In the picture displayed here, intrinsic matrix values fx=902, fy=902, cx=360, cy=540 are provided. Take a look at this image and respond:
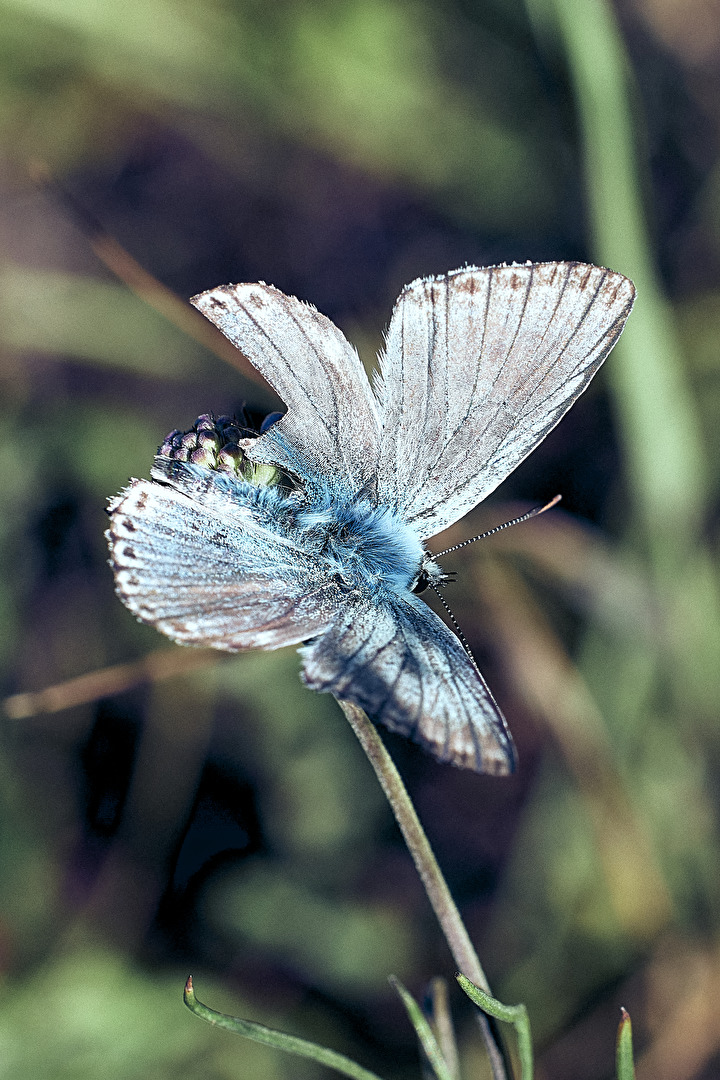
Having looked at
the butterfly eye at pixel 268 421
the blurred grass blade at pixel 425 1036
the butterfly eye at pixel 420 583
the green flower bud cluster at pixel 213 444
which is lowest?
the blurred grass blade at pixel 425 1036

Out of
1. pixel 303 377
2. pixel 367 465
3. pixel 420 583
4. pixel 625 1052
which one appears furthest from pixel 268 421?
pixel 625 1052

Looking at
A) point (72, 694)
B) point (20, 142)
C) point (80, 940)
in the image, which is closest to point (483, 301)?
point (72, 694)

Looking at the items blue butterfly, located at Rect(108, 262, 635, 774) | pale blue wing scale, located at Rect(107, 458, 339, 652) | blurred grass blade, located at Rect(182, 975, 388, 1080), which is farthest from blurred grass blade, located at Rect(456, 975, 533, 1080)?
Result: pale blue wing scale, located at Rect(107, 458, 339, 652)

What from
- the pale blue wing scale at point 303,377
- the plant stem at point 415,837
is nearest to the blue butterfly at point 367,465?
the pale blue wing scale at point 303,377

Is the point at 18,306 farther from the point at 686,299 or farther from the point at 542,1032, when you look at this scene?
the point at 542,1032

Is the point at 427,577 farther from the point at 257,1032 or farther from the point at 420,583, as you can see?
the point at 257,1032

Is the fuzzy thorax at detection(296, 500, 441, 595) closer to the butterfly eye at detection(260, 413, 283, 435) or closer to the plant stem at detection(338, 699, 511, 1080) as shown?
the butterfly eye at detection(260, 413, 283, 435)

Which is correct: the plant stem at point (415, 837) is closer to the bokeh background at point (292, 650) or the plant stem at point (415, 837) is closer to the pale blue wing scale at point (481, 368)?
the pale blue wing scale at point (481, 368)
